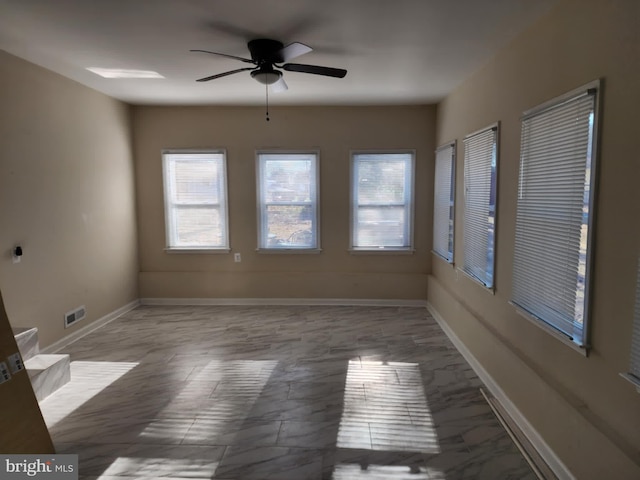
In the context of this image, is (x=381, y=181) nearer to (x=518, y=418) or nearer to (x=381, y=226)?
(x=381, y=226)

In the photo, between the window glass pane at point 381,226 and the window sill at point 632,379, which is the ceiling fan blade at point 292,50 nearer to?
the window sill at point 632,379

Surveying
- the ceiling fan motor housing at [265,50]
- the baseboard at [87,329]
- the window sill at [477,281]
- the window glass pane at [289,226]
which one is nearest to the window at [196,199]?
the window glass pane at [289,226]

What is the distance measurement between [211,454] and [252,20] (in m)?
2.74

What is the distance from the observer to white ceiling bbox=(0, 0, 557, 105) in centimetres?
244

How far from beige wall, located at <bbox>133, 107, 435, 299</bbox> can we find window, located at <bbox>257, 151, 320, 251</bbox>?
12 cm

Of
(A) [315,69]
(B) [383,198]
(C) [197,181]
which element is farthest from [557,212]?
(C) [197,181]

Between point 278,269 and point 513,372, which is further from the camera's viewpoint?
point 278,269

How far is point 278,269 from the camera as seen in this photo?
18.1ft

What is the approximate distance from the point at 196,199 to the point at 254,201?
797 mm

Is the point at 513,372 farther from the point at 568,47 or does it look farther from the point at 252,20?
the point at 252,20

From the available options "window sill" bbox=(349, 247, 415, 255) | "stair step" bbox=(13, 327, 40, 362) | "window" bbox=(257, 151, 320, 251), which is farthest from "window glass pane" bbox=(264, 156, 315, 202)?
"stair step" bbox=(13, 327, 40, 362)

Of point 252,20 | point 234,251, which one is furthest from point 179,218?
point 252,20

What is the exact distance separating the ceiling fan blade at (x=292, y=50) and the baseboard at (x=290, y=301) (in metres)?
3.35

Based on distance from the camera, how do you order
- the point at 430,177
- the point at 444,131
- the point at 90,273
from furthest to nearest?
1. the point at 430,177
2. the point at 444,131
3. the point at 90,273
